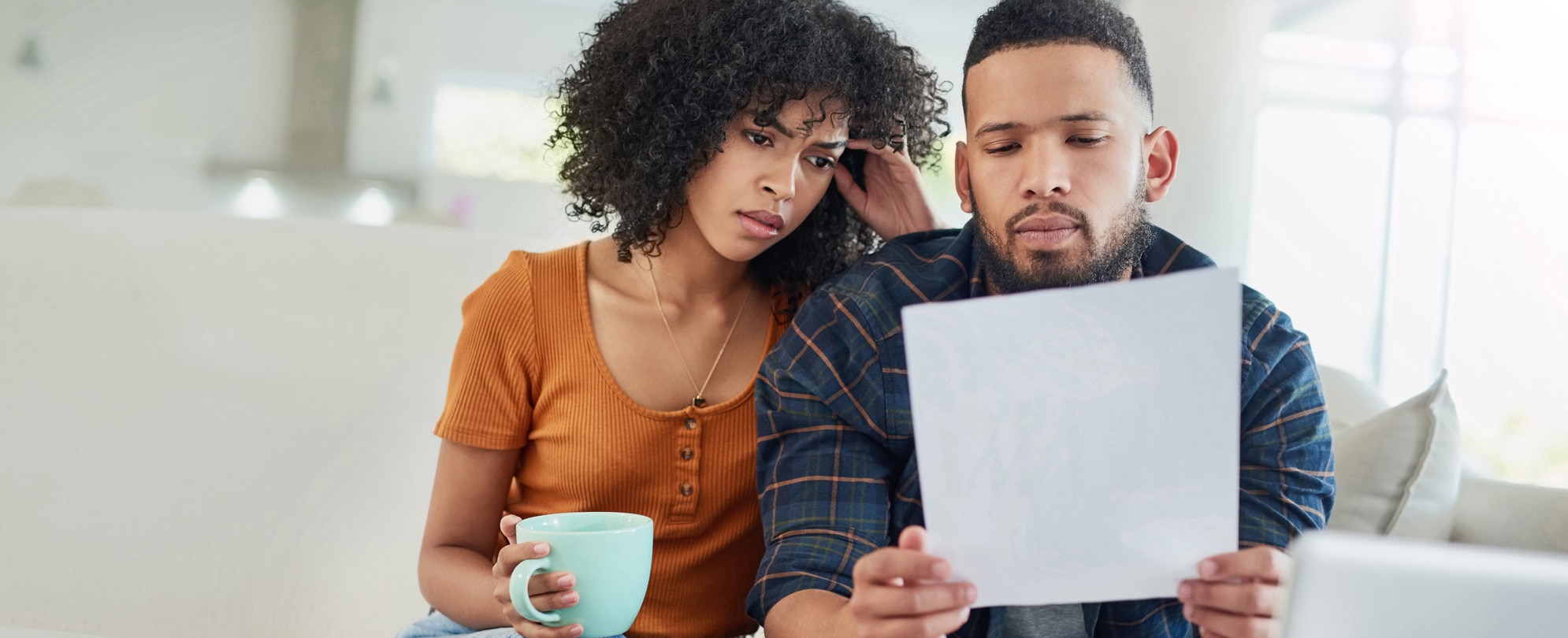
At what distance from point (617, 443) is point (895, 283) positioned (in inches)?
13.1

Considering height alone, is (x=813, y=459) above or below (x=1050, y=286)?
below

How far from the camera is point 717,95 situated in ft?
3.64

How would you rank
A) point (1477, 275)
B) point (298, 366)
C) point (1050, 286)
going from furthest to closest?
point (1477, 275)
point (298, 366)
point (1050, 286)

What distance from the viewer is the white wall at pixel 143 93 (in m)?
2.37

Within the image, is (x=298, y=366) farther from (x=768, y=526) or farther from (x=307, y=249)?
(x=768, y=526)

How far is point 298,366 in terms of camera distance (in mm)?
1340

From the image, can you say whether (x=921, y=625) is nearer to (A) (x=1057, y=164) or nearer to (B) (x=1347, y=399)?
(A) (x=1057, y=164)

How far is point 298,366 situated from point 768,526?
0.72m

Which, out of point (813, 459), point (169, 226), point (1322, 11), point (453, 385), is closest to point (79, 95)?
point (169, 226)

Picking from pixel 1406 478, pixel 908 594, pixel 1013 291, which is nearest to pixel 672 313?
pixel 1013 291

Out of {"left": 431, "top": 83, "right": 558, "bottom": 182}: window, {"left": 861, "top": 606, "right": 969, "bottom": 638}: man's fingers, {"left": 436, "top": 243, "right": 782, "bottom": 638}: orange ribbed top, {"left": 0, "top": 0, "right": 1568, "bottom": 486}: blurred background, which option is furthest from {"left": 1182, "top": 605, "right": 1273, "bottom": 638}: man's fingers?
{"left": 431, "top": 83, "right": 558, "bottom": 182}: window

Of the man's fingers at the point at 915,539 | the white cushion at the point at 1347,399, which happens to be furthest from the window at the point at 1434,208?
the man's fingers at the point at 915,539

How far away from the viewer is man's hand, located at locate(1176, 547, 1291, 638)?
2.10 feet

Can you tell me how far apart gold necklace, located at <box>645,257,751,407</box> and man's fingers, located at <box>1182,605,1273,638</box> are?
572 mm
